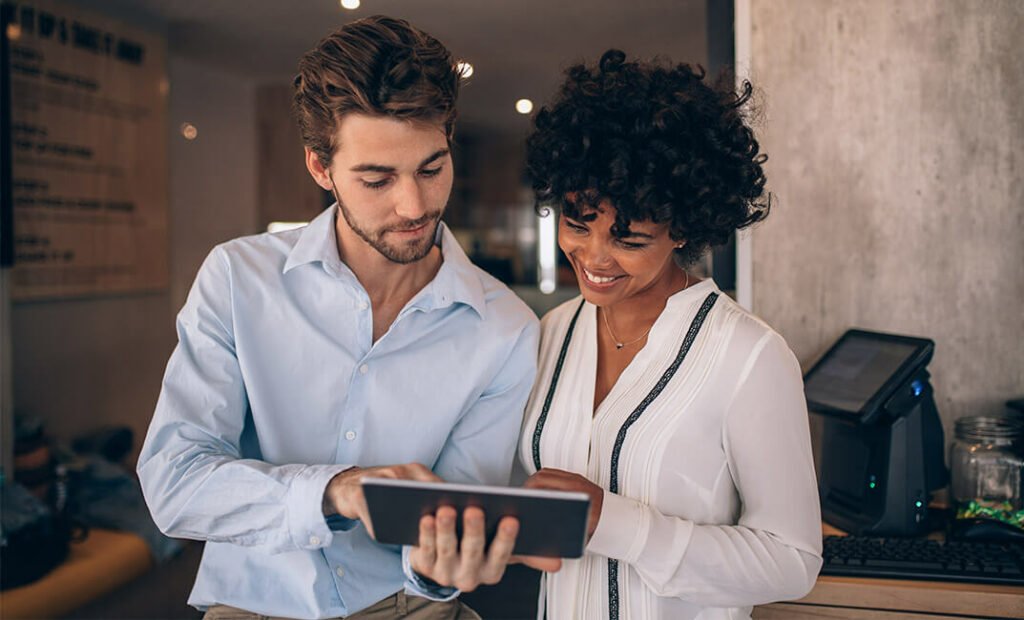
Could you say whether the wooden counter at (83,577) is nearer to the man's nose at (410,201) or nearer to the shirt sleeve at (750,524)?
the man's nose at (410,201)

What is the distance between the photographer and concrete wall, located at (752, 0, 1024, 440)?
2.02m

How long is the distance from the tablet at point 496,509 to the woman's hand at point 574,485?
0.12 metres

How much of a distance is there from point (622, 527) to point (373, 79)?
2.67 feet

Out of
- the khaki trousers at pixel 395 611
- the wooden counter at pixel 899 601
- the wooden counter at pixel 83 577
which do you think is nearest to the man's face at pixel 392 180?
the khaki trousers at pixel 395 611

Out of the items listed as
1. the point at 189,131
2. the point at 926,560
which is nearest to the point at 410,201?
the point at 926,560

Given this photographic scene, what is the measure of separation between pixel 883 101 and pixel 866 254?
1.22ft

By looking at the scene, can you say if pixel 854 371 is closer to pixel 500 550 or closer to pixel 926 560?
pixel 926 560

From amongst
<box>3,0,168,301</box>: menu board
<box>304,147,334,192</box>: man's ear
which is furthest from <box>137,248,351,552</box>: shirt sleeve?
<box>3,0,168,301</box>: menu board

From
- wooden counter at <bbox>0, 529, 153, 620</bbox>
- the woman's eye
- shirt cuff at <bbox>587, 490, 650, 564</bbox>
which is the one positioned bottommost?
wooden counter at <bbox>0, 529, 153, 620</bbox>

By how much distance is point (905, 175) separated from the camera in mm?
2051

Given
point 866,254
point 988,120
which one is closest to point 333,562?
point 866,254

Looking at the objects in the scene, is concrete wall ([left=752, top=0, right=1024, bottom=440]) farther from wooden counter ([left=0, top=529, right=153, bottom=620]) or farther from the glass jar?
wooden counter ([left=0, top=529, right=153, bottom=620])

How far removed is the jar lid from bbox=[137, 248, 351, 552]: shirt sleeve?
140 cm

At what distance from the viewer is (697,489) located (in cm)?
130
